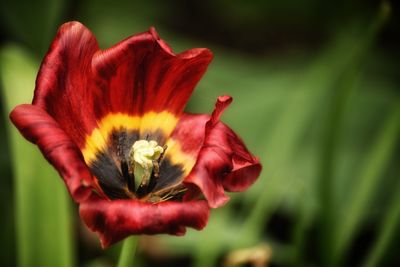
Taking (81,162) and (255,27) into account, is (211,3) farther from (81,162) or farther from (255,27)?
(81,162)

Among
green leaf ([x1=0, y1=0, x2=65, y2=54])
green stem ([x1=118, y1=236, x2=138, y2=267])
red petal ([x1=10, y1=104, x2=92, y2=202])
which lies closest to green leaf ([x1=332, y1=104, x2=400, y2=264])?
green stem ([x1=118, y1=236, x2=138, y2=267])

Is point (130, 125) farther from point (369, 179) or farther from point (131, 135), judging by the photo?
point (369, 179)

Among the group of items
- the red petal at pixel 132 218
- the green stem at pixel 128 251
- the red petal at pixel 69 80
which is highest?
the red petal at pixel 69 80

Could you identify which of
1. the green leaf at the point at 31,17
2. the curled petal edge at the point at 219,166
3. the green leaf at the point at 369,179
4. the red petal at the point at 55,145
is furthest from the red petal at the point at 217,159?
the green leaf at the point at 31,17

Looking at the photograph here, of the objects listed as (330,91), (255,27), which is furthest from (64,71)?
(255,27)

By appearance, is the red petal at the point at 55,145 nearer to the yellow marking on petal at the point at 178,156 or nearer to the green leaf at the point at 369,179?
the yellow marking on petal at the point at 178,156
